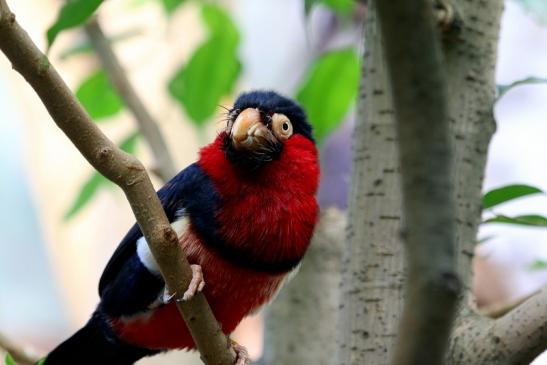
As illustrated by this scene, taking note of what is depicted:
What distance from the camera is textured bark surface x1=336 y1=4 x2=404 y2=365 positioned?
5.64 feet

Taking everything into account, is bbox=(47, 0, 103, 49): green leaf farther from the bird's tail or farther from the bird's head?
the bird's tail

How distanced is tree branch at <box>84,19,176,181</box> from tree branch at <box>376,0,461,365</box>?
175 centimetres

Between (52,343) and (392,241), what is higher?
(392,241)

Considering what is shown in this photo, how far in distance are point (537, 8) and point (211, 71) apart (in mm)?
1001

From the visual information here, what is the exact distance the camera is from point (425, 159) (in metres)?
0.73

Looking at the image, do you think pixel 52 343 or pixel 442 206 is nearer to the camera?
pixel 442 206

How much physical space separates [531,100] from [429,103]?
5693 mm

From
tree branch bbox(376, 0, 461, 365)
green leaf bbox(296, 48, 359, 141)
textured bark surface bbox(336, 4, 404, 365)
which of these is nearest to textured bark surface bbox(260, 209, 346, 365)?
green leaf bbox(296, 48, 359, 141)

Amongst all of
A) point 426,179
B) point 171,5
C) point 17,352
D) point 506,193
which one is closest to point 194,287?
point 506,193

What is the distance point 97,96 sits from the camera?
268 centimetres

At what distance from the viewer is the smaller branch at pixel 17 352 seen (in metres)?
2.05

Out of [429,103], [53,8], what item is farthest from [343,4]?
[53,8]

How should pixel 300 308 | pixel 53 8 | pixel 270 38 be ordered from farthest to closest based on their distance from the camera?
pixel 270 38 < pixel 53 8 < pixel 300 308

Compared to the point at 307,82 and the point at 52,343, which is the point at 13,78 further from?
the point at 307,82
